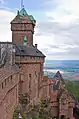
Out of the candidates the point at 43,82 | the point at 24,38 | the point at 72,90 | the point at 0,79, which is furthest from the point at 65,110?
the point at 72,90

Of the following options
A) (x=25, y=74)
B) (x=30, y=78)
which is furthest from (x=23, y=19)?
(x=25, y=74)

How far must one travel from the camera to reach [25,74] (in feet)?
121

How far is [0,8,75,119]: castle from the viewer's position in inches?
1185

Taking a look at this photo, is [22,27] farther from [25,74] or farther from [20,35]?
[25,74]

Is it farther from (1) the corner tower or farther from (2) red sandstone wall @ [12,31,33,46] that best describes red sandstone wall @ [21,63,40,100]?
(2) red sandstone wall @ [12,31,33,46]

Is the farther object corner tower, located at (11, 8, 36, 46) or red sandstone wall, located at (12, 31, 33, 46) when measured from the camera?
red sandstone wall, located at (12, 31, 33, 46)

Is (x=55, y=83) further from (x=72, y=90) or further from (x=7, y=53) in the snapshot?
(x=72, y=90)

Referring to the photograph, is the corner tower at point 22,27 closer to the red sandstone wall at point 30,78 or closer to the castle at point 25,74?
the castle at point 25,74

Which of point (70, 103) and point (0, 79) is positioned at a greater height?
point (0, 79)

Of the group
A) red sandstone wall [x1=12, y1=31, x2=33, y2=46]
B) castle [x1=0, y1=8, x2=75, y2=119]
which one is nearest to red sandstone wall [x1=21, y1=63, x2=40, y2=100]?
castle [x1=0, y1=8, x2=75, y2=119]

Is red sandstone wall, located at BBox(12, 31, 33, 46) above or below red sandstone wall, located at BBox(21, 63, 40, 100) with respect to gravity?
above

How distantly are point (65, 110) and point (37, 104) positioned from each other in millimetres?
11506

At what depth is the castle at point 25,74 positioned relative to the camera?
30.1 m

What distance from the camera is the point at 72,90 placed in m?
91.9
